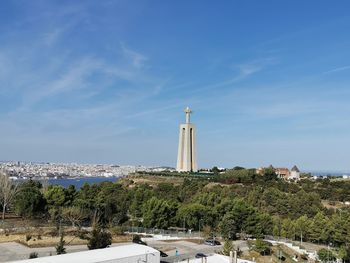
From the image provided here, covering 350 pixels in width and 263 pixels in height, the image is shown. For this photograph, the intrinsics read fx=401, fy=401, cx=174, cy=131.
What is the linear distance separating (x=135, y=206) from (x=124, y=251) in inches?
1007

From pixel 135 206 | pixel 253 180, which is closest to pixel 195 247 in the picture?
pixel 135 206

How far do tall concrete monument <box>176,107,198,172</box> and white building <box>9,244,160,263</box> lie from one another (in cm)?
5655

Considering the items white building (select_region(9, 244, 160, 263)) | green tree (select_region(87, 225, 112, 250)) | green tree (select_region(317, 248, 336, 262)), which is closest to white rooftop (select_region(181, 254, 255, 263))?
white building (select_region(9, 244, 160, 263))

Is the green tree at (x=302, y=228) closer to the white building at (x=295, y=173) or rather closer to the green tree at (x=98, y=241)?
the green tree at (x=98, y=241)

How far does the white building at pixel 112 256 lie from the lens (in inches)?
739

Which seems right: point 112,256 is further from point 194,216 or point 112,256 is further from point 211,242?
point 194,216

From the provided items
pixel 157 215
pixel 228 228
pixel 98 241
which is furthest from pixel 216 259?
pixel 157 215

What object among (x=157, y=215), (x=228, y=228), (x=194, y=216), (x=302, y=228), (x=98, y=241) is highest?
(x=157, y=215)

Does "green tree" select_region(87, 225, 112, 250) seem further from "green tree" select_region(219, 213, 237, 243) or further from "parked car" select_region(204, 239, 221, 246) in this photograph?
"green tree" select_region(219, 213, 237, 243)

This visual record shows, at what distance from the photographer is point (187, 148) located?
79.4 meters

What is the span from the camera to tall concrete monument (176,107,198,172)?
259ft

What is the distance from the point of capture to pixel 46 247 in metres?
27.1

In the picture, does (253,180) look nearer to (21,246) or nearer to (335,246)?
(335,246)

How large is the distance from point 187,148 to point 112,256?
59.8 m
